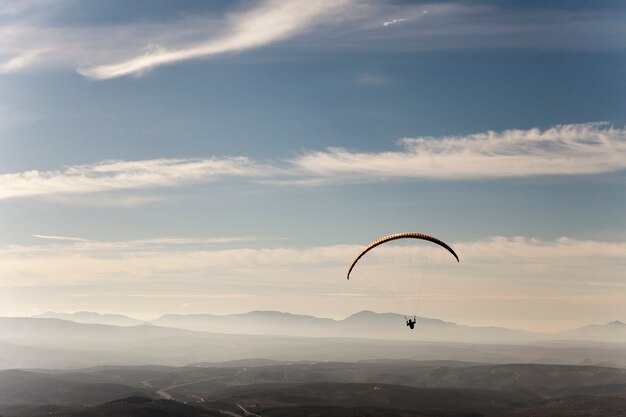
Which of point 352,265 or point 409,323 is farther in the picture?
point 352,265

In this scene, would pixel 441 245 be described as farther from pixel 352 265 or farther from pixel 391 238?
pixel 352 265

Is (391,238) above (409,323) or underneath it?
above

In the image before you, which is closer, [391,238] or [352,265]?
[391,238]

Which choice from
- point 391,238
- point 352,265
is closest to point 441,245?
point 391,238

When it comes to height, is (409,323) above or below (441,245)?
below

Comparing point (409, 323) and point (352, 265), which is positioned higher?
point (352, 265)
